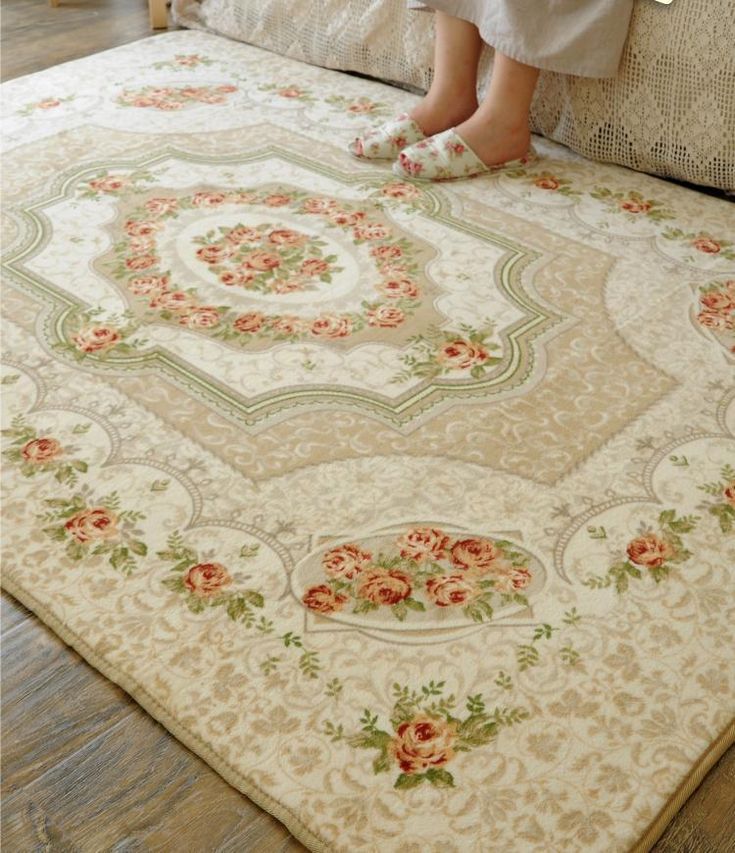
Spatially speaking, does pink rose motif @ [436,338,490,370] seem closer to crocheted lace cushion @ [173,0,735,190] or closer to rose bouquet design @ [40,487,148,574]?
rose bouquet design @ [40,487,148,574]

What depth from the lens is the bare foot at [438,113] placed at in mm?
2193

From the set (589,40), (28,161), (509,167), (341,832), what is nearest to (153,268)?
(28,161)

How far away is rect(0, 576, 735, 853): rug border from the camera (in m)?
0.96

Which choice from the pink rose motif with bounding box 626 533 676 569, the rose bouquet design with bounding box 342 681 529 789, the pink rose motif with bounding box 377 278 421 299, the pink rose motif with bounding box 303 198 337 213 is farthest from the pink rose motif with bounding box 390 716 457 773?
the pink rose motif with bounding box 303 198 337 213

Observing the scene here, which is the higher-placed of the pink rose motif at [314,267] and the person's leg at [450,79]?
the person's leg at [450,79]

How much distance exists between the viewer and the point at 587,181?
2.12 metres

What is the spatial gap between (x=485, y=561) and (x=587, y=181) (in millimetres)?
1157

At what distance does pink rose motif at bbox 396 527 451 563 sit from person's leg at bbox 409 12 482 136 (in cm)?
121

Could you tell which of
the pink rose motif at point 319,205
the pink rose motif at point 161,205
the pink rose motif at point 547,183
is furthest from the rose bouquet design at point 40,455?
the pink rose motif at point 547,183

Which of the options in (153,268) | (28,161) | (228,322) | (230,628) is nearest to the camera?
(230,628)

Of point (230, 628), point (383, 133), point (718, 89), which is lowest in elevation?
point (230, 628)

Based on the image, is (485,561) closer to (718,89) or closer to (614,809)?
(614,809)

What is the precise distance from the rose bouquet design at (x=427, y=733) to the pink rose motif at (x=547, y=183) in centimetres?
130

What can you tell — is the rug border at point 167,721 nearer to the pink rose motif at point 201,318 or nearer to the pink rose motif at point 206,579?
the pink rose motif at point 206,579
